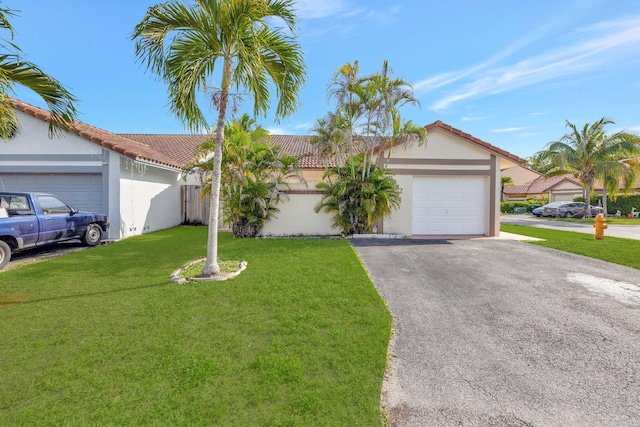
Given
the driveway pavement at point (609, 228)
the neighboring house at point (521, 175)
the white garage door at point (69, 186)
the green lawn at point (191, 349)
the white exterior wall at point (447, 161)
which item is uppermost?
the neighboring house at point (521, 175)

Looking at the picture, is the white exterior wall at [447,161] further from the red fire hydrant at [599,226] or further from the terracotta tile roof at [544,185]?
the terracotta tile roof at [544,185]

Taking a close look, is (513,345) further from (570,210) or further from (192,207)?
(570,210)

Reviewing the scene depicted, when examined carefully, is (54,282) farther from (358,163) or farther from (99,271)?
(358,163)

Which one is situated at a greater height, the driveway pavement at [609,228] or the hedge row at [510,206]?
the hedge row at [510,206]

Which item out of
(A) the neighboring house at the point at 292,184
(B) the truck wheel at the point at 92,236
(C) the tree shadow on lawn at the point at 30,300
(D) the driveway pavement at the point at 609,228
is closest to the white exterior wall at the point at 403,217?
(A) the neighboring house at the point at 292,184

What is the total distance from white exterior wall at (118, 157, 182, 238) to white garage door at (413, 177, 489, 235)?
11.0m

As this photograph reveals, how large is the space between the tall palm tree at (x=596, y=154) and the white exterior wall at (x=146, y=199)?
26919 mm

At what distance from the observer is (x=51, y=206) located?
27.9 feet

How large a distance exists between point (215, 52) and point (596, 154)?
27659 millimetres

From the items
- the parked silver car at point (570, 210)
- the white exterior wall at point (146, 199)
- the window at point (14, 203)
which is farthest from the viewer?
the parked silver car at point (570, 210)

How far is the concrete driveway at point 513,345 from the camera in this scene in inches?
105

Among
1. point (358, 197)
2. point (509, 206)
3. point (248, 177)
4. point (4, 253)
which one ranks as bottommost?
point (4, 253)

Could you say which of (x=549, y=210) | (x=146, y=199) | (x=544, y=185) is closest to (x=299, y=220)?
(x=146, y=199)

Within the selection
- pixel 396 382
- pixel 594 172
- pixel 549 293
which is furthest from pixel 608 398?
pixel 594 172
